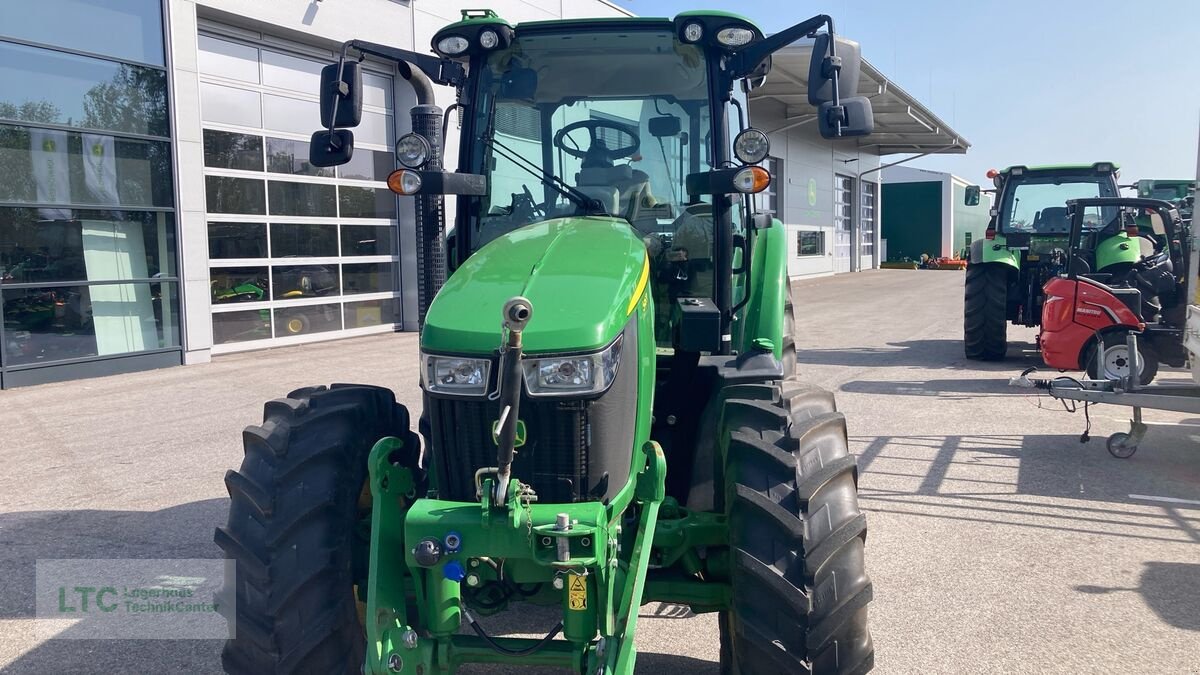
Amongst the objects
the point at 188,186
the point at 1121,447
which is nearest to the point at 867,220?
the point at 188,186

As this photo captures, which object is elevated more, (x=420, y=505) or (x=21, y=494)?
(x=420, y=505)

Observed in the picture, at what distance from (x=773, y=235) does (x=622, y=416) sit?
2.44 metres

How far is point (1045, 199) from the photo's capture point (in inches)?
499

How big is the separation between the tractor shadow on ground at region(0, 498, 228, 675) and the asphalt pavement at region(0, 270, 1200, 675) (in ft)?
0.04

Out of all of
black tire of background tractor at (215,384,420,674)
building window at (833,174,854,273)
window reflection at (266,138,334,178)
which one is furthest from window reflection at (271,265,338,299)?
building window at (833,174,854,273)

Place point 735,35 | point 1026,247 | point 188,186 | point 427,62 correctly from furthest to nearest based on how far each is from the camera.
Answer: point 188,186 → point 1026,247 → point 427,62 → point 735,35

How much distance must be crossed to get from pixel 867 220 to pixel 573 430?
129ft

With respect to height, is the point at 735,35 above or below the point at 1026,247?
above

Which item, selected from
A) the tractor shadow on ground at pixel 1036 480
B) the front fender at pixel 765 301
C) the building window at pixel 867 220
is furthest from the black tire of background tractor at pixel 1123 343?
the building window at pixel 867 220

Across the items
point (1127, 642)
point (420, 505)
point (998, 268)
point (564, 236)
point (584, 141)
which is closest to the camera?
point (420, 505)

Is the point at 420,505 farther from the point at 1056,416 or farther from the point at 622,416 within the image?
the point at 1056,416

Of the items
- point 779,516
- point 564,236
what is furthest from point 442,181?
point 779,516

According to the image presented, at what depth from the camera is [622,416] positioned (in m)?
2.97

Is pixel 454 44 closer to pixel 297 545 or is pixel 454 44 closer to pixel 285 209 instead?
pixel 297 545
